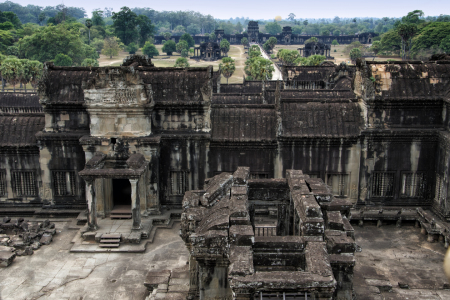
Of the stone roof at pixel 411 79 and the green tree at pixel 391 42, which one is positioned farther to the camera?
the green tree at pixel 391 42

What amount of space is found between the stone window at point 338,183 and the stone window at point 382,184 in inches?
55.8

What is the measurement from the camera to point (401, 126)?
78.7 ft

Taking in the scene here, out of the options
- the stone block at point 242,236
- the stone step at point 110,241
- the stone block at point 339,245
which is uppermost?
the stone block at point 242,236

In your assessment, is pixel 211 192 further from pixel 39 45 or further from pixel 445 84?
pixel 39 45

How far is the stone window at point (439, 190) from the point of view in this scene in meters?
23.2

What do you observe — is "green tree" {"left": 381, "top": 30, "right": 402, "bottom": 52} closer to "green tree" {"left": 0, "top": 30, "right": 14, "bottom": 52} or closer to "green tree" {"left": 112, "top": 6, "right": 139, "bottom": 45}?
"green tree" {"left": 112, "top": 6, "right": 139, "bottom": 45}

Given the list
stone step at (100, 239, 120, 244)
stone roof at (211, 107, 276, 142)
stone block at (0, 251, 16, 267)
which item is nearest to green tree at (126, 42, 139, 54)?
stone roof at (211, 107, 276, 142)

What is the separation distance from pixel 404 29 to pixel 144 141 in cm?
9849

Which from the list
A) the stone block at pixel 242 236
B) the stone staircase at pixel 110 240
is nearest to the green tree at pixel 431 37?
the stone staircase at pixel 110 240

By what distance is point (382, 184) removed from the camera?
24375 mm

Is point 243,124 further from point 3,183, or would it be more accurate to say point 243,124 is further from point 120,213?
point 3,183

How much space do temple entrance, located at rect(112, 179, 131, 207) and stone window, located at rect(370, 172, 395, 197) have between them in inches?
522

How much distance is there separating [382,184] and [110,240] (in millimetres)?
14351

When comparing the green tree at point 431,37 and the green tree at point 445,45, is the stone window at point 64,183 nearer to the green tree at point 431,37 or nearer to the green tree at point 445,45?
the green tree at point 445,45
